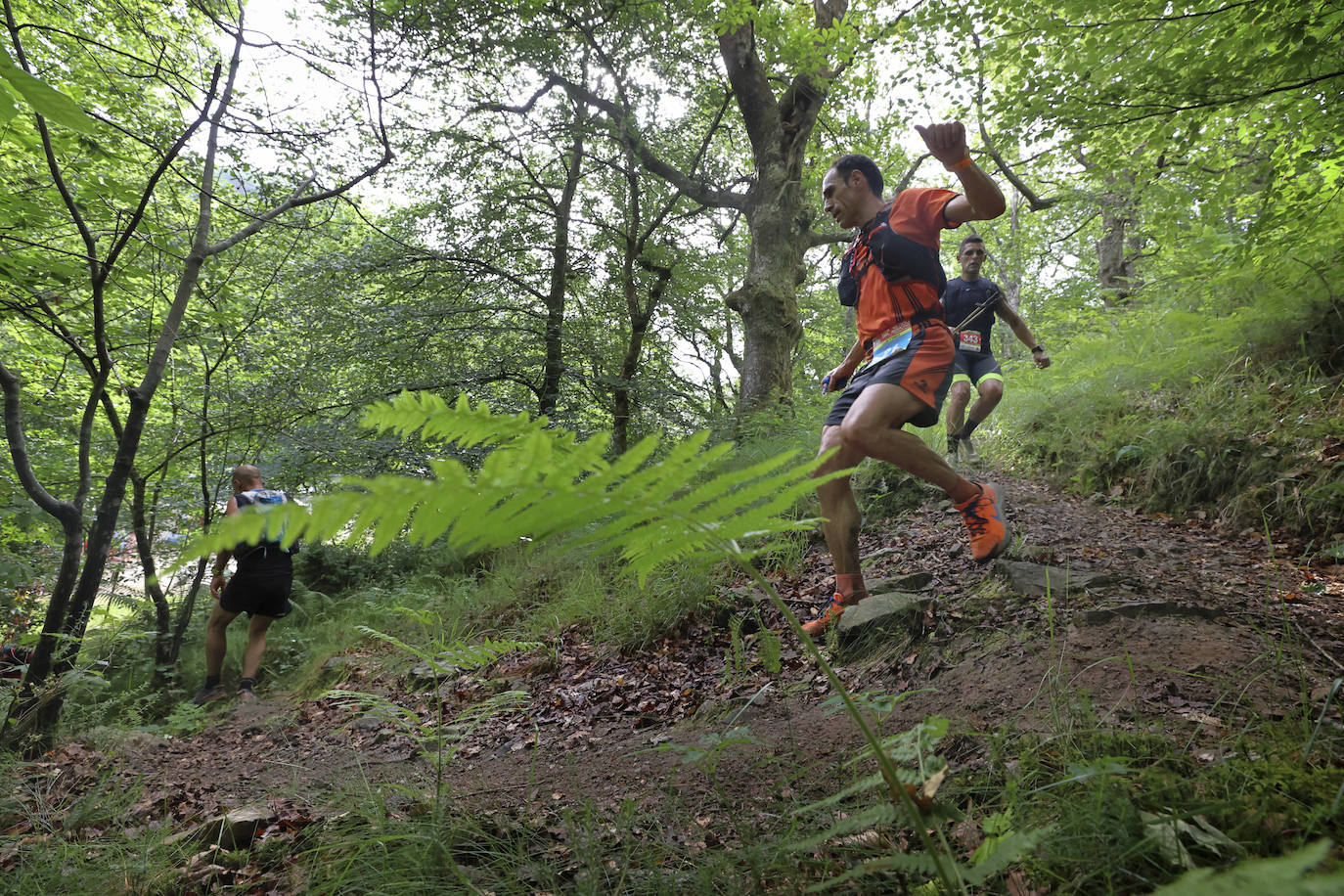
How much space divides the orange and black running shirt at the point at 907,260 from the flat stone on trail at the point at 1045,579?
4.16 ft

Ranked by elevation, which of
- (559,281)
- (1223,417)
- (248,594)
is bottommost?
(1223,417)

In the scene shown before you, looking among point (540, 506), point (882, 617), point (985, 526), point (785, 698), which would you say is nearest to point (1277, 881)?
point (540, 506)

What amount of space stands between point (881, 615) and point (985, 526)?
0.70m

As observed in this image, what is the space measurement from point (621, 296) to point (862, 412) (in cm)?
767

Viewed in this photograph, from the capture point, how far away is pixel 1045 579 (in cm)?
256

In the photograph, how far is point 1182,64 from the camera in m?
2.96

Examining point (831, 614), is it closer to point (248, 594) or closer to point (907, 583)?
point (907, 583)

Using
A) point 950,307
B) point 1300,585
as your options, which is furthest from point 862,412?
point 950,307

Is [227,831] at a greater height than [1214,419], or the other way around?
[1214,419]

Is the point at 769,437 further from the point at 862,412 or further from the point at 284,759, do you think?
the point at 284,759

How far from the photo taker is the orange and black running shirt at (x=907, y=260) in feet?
9.16

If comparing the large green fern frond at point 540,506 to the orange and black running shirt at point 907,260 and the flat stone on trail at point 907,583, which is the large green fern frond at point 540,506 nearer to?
the orange and black running shirt at point 907,260

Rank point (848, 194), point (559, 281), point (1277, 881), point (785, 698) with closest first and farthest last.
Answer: point (1277, 881) < point (785, 698) < point (848, 194) < point (559, 281)

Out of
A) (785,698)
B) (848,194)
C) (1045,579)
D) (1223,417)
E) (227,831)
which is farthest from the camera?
(1223,417)
